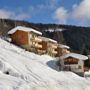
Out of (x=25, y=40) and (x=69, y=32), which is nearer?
(x=25, y=40)

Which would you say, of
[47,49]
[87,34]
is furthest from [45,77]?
[87,34]

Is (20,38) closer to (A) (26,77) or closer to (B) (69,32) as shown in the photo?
(A) (26,77)

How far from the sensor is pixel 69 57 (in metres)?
63.2

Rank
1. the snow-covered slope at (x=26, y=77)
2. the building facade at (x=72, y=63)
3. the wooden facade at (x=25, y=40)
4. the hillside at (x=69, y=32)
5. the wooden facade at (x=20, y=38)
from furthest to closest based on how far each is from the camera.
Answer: the hillside at (x=69, y=32)
the wooden facade at (x=20, y=38)
the wooden facade at (x=25, y=40)
the building facade at (x=72, y=63)
the snow-covered slope at (x=26, y=77)

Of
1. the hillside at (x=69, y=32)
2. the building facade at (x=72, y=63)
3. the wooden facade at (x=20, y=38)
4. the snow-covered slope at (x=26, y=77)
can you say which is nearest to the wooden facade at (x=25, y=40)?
the wooden facade at (x=20, y=38)

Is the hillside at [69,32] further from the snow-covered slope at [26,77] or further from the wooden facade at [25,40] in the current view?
the snow-covered slope at [26,77]

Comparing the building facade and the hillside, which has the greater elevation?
the hillside

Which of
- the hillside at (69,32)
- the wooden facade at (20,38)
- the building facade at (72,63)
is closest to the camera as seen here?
the building facade at (72,63)

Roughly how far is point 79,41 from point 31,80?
120 m

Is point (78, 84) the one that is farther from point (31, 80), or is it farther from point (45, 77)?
point (31, 80)

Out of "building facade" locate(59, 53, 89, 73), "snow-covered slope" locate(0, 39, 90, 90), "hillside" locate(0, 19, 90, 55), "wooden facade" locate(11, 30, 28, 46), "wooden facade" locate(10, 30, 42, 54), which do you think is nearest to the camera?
"snow-covered slope" locate(0, 39, 90, 90)

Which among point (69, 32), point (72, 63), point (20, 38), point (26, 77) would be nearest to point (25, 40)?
point (20, 38)

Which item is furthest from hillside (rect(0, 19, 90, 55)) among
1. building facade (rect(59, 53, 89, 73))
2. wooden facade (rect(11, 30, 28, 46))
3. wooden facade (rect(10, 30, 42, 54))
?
building facade (rect(59, 53, 89, 73))

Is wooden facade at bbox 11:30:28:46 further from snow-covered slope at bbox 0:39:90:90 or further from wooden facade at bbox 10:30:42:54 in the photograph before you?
snow-covered slope at bbox 0:39:90:90
